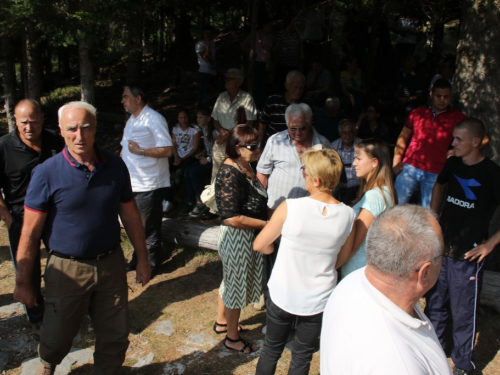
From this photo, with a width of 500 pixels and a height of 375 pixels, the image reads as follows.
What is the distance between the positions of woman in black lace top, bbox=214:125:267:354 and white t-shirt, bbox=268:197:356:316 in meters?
0.73

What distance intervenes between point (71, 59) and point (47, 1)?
43.5ft

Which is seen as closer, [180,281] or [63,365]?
[63,365]

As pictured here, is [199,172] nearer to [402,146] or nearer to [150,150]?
[150,150]

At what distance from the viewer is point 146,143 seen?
16.1ft

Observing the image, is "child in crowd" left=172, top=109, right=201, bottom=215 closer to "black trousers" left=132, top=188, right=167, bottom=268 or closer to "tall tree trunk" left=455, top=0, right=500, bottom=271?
"black trousers" left=132, top=188, right=167, bottom=268

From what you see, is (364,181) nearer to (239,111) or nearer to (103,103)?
(239,111)

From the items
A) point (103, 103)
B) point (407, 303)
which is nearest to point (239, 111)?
point (407, 303)

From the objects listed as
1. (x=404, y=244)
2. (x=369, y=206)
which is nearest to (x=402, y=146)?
(x=369, y=206)

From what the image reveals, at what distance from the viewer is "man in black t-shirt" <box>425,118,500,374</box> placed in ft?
11.7

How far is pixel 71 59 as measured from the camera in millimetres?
17734

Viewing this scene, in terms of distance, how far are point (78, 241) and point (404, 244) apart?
213 centimetres

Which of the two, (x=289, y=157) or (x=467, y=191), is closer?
(x=467, y=191)

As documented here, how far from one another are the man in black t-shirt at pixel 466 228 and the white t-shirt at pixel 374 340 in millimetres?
2089

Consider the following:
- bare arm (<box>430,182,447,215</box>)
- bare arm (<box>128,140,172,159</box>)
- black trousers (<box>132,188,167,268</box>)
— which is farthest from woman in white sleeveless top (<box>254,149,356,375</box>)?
black trousers (<box>132,188,167,268</box>)
